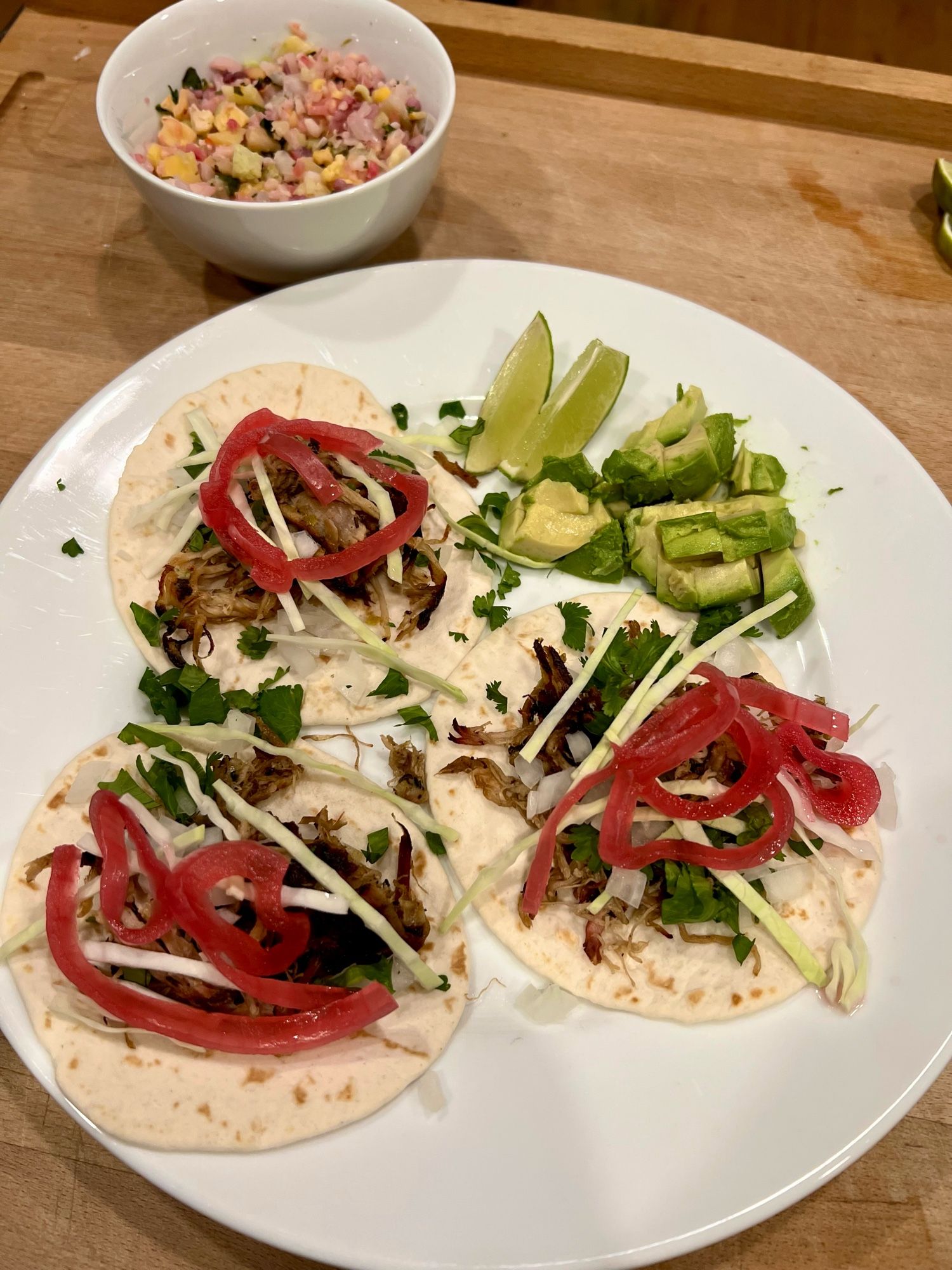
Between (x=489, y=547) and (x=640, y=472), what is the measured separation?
1.81 feet

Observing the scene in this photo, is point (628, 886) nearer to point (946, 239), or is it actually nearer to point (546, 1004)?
point (546, 1004)

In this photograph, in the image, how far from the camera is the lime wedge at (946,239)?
348 centimetres

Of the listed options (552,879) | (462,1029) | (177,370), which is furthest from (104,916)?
(177,370)

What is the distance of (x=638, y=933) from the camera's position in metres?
2.26

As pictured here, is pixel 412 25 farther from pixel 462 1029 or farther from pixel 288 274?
pixel 462 1029

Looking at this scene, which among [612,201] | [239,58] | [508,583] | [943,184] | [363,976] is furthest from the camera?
[612,201]

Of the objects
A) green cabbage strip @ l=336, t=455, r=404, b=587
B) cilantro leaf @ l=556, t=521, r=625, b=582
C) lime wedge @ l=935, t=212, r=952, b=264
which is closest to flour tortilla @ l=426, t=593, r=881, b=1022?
cilantro leaf @ l=556, t=521, r=625, b=582

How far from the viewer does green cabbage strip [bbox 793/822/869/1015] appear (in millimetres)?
2086

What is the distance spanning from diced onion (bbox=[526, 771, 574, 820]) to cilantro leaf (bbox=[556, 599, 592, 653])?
432 mm

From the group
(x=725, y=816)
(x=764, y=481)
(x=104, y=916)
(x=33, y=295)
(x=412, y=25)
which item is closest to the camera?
(x=104, y=916)

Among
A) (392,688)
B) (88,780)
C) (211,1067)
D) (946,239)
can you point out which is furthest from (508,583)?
(946,239)

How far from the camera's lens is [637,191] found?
3701 millimetres

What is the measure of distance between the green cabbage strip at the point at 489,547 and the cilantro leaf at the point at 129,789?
123cm

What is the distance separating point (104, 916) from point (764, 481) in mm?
2334
